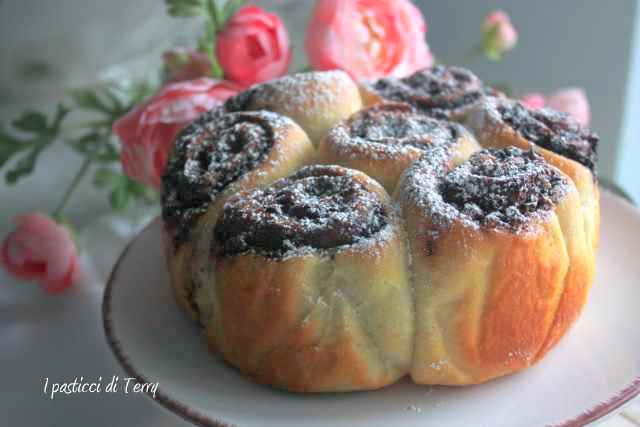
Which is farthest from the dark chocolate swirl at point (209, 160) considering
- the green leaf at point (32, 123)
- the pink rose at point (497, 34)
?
the pink rose at point (497, 34)

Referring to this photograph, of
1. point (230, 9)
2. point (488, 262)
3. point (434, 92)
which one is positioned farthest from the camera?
point (230, 9)

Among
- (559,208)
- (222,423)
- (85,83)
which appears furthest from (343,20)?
(85,83)

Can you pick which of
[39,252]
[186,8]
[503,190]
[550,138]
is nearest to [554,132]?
[550,138]

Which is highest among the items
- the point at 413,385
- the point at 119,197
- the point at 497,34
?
the point at 497,34

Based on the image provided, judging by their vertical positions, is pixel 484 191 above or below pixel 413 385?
above

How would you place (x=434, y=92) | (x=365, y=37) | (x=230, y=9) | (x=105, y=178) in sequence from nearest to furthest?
(x=434, y=92), (x=365, y=37), (x=230, y=9), (x=105, y=178)

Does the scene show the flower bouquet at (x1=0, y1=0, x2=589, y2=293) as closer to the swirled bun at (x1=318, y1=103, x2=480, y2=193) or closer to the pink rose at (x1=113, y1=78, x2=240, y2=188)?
the pink rose at (x1=113, y1=78, x2=240, y2=188)

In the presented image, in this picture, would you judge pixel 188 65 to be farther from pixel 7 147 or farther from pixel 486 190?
pixel 486 190
